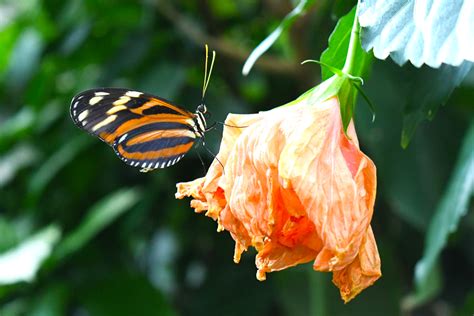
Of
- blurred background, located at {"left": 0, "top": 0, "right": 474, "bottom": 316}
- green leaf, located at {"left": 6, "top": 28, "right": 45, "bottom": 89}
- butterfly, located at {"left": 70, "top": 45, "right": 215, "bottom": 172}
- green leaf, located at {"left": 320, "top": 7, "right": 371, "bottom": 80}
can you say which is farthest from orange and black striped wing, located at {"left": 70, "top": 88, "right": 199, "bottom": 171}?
green leaf, located at {"left": 6, "top": 28, "right": 45, "bottom": 89}

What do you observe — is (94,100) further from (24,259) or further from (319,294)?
(319,294)

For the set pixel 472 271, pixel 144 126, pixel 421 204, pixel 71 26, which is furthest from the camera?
pixel 71 26

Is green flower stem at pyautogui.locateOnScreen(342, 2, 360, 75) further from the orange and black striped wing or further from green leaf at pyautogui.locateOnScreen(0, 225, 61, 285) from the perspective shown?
green leaf at pyautogui.locateOnScreen(0, 225, 61, 285)

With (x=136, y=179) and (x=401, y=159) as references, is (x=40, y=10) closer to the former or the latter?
(x=136, y=179)

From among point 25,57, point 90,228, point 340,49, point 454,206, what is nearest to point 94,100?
point 340,49

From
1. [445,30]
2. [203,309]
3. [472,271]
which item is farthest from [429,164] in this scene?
[445,30]

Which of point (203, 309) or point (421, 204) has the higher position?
point (421, 204)
